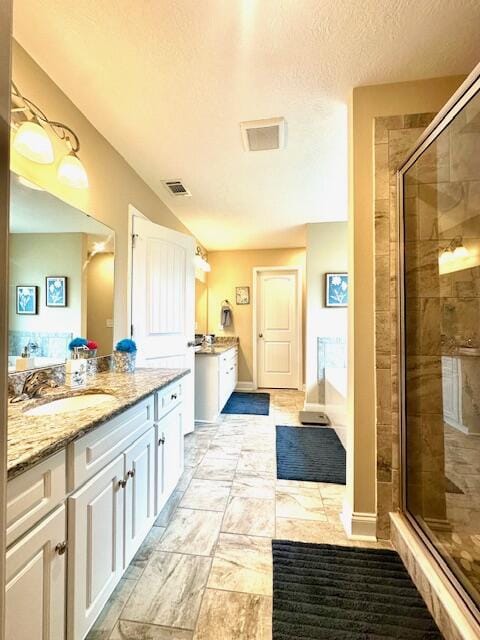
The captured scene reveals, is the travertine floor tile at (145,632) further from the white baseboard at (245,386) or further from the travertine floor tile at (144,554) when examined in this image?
the white baseboard at (245,386)

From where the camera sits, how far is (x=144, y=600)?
3.99 feet

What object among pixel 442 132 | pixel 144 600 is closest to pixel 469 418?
pixel 442 132

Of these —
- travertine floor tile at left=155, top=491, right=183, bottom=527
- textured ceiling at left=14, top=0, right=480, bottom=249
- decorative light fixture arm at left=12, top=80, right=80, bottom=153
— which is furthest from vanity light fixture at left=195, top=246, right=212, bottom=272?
travertine floor tile at left=155, top=491, right=183, bottom=527

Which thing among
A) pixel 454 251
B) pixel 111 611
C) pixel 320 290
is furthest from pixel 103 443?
pixel 320 290

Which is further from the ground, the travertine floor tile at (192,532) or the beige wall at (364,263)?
the beige wall at (364,263)

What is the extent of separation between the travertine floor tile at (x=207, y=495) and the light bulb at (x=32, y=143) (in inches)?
82.4

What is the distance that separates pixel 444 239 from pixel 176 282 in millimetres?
2174

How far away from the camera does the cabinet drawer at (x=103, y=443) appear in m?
0.95

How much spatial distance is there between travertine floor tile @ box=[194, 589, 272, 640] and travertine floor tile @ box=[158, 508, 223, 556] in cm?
26

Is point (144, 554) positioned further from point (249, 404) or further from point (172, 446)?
point (249, 404)

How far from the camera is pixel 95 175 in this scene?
1.93 metres

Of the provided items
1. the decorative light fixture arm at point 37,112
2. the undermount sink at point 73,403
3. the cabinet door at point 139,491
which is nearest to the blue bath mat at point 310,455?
the cabinet door at point 139,491

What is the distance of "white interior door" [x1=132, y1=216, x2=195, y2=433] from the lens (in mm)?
2398

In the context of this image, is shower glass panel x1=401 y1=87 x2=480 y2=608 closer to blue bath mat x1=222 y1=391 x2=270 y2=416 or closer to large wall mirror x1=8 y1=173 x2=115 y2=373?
large wall mirror x1=8 y1=173 x2=115 y2=373
